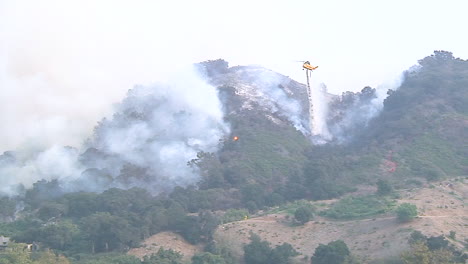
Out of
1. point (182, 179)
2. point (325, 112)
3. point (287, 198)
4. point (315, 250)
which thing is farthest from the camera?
point (325, 112)

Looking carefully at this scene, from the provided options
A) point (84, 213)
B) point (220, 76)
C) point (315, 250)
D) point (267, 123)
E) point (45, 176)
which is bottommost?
point (315, 250)

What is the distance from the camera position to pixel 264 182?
323 feet

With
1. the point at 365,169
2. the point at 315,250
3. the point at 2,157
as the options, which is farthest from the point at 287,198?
the point at 2,157

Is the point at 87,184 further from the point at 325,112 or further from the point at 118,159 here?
the point at 325,112

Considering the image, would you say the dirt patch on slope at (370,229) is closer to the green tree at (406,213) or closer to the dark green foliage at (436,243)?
the green tree at (406,213)

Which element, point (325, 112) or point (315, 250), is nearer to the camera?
point (315, 250)

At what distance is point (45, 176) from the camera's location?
10419 cm

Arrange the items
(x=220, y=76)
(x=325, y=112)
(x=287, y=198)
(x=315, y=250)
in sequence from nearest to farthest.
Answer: (x=315, y=250)
(x=287, y=198)
(x=325, y=112)
(x=220, y=76)

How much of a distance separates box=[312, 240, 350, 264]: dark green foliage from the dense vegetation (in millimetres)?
153

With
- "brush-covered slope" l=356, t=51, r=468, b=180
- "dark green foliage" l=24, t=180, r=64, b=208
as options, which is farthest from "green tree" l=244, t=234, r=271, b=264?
"dark green foliage" l=24, t=180, r=64, b=208

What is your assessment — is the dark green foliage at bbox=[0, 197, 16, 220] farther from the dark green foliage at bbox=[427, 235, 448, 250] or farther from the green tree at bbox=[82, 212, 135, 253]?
the dark green foliage at bbox=[427, 235, 448, 250]

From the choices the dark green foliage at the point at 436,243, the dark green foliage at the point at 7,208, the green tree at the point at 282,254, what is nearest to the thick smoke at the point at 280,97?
the dark green foliage at the point at 7,208

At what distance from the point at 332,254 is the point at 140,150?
2019 inches

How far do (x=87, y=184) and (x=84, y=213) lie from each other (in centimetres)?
1262
